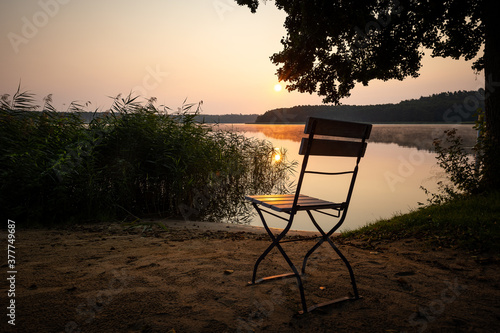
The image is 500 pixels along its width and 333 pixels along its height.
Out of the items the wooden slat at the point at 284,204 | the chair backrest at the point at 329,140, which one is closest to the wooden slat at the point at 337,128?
the chair backrest at the point at 329,140

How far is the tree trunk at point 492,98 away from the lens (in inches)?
256

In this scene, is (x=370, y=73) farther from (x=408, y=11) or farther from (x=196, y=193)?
(x=196, y=193)

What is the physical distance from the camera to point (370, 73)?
8.49m

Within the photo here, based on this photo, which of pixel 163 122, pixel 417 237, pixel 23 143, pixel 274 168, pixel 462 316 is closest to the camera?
pixel 462 316

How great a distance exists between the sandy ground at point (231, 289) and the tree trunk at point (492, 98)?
362 cm

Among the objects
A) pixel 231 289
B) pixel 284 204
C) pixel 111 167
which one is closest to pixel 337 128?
pixel 284 204

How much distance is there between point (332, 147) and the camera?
267 cm

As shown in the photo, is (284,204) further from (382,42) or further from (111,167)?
(382,42)

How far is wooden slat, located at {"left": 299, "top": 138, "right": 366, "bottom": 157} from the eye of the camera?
252 centimetres

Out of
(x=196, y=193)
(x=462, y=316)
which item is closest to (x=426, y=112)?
(x=196, y=193)

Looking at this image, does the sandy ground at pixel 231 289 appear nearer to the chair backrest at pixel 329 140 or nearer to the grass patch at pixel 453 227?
the grass patch at pixel 453 227

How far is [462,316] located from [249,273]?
6.11ft

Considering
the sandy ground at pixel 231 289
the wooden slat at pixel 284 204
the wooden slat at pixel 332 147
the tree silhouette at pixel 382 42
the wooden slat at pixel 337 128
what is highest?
the tree silhouette at pixel 382 42

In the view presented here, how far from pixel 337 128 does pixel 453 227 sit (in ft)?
11.4
